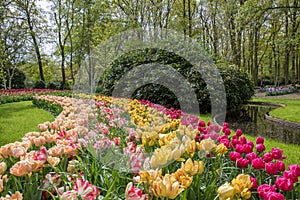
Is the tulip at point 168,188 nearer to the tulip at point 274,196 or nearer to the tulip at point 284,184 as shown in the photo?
the tulip at point 274,196

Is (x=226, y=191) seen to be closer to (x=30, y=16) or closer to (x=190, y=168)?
(x=190, y=168)

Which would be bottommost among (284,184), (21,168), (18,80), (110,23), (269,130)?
(269,130)

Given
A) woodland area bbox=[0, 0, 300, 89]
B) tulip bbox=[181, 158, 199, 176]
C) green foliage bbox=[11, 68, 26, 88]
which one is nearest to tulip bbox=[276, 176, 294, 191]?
tulip bbox=[181, 158, 199, 176]

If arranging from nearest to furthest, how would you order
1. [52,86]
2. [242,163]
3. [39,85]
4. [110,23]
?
[242,163]
[110,23]
[39,85]
[52,86]

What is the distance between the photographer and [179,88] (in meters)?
8.42

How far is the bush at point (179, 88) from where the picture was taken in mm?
8336

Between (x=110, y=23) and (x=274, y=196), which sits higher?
(x=110, y=23)

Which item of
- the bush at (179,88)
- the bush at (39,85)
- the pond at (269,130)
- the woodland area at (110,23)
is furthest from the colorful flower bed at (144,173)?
the bush at (39,85)

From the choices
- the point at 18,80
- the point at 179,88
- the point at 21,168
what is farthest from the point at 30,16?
the point at 21,168

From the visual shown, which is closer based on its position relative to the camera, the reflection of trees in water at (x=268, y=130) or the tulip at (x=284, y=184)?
the tulip at (x=284, y=184)

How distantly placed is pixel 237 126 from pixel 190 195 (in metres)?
5.63

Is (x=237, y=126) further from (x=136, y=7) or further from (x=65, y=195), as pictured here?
(x=136, y=7)

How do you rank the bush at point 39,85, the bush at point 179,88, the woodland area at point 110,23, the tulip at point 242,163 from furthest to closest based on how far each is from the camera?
the bush at point 39,85 → the woodland area at point 110,23 → the bush at point 179,88 → the tulip at point 242,163

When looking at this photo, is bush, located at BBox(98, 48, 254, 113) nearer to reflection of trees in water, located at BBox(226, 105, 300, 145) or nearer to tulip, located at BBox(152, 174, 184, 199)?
reflection of trees in water, located at BBox(226, 105, 300, 145)
